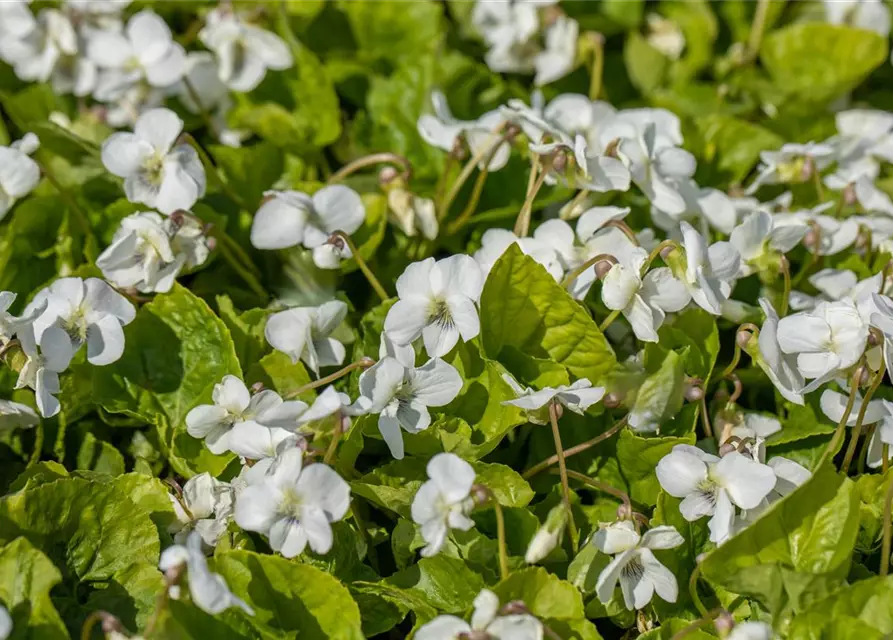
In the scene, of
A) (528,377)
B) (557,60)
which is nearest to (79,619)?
(528,377)

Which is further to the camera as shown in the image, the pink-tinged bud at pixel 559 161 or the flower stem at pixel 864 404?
the pink-tinged bud at pixel 559 161

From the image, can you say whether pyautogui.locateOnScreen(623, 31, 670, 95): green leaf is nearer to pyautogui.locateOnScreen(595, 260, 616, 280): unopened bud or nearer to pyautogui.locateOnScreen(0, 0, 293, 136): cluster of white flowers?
pyautogui.locateOnScreen(0, 0, 293, 136): cluster of white flowers

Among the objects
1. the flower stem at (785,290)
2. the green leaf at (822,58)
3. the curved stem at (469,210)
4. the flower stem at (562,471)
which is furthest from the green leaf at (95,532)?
the green leaf at (822,58)

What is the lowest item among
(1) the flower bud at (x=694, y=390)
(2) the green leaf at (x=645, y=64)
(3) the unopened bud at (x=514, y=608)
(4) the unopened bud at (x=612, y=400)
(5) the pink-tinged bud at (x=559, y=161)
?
(3) the unopened bud at (x=514, y=608)

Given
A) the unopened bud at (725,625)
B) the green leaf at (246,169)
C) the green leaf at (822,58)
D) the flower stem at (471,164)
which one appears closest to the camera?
the unopened bud at (725,625)

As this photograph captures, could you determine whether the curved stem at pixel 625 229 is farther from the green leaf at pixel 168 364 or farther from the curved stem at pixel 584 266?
the green leaf at pixel 168 364

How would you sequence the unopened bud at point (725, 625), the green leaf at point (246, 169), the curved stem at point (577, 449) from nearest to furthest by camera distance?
the unopened bud at point (725, 625)
the curved stem at point (577, 449)
the green leaf at point (246, 169)

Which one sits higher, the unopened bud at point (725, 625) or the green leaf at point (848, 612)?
the unopened bud at point (725, 625)
